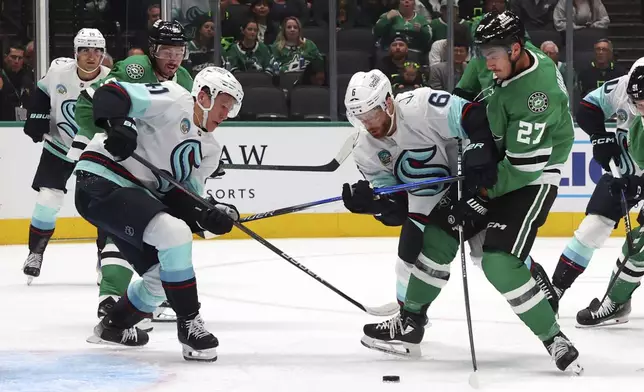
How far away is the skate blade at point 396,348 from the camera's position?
3.84m

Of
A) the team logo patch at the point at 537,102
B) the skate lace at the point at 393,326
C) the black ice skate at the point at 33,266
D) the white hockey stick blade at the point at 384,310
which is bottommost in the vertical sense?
the black ice skate at the point at 33,266

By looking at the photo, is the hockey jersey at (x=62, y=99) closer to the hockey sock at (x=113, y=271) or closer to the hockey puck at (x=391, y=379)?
the hockey sock at (x=113, y=271)

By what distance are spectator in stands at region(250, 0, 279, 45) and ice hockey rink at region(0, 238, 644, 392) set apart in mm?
2290

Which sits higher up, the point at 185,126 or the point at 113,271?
the point at 185,126

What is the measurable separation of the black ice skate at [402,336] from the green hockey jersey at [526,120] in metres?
0.49

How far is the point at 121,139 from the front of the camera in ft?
11.6

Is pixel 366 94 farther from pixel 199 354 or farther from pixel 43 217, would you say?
pixel 43 217

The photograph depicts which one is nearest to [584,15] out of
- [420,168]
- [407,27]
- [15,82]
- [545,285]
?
[407,27]

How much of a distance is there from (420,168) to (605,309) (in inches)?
43.9

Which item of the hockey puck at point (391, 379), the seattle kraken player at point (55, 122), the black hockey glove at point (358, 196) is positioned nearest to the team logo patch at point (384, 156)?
the black hockey glove at point (358, 196)

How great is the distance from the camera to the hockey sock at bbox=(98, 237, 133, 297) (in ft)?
14.4

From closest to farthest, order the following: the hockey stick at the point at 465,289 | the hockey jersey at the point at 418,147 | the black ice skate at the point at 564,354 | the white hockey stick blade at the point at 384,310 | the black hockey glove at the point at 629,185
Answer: the hockey stick at the point at 465,289 < the black ice skate at the point at 564,354 < the hockey jersey at the point at 418,147 < the black hockey glove at the point at 629,185 < the white hockey stick blade at the point at 384,310

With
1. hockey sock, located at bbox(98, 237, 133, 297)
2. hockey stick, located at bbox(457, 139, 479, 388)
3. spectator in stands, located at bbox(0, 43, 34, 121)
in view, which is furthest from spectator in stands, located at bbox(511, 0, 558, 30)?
hockey sock, located at bbox(98, 237, 133, 297)

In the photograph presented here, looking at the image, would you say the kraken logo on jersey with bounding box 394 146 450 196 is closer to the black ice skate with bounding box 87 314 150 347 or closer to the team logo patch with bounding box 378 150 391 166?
the team logo patch with bounding box 378 150 391 166
